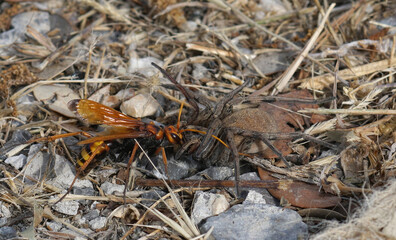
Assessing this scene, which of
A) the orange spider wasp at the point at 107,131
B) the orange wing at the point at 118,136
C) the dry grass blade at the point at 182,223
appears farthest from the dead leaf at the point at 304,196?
the orange wing at the point at 118,136

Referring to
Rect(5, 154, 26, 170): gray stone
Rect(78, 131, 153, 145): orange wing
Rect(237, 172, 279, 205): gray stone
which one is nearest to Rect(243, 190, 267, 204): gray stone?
Rect(237, 172, 279, 205): gray stone

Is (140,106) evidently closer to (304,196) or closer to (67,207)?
(67,207)

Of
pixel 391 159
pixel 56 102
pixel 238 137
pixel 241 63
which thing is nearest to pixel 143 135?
pixel 238 137

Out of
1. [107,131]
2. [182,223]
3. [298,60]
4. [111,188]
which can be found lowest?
[111,188]

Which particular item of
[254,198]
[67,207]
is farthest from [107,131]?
[254,198]

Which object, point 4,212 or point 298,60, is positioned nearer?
point 4,212

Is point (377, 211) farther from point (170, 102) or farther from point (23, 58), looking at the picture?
point (23, 58)
